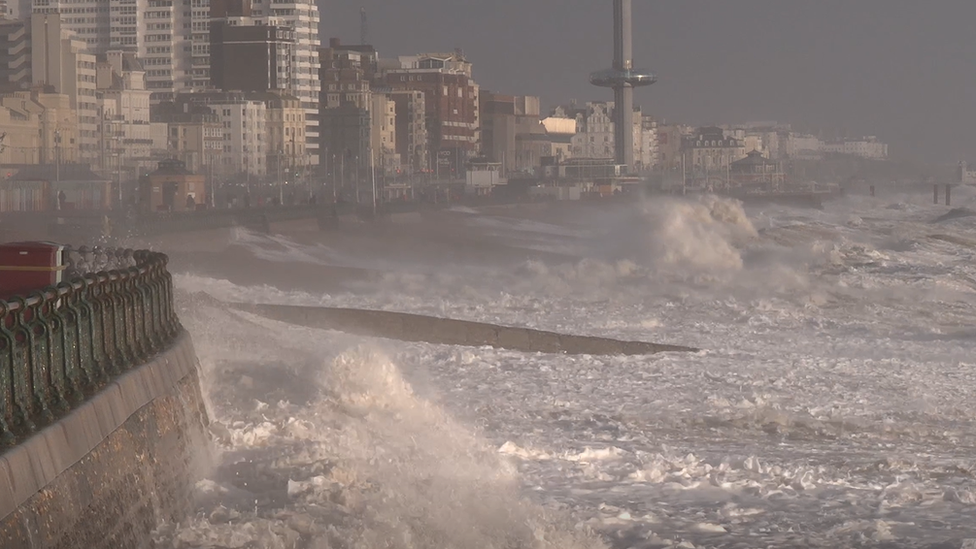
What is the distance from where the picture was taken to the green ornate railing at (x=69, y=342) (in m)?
6.49

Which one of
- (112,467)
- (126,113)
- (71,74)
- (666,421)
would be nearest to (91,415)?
(112,467)

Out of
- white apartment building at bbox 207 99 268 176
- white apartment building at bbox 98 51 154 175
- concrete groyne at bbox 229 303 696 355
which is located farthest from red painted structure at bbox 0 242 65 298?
white apartment building at bbox 207 99 268 176

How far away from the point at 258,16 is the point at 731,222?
111m

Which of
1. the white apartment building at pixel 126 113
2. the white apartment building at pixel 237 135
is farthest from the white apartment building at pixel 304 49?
the white apartment building at pixel 126 113

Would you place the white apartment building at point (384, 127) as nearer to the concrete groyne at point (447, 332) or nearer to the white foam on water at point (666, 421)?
the white foam on water at point (666, 421)

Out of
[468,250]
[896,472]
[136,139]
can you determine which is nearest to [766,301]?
[896,472]

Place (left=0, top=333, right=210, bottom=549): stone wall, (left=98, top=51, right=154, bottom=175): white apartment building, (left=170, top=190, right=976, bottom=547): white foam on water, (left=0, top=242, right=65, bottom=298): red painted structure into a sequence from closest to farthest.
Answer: (left=0, top=333, right=210, bottom=549): stone wall → (left=0, top=242, right=65, bottom=298): red painted structure → (left=170, top=190, right=976, bottom=547): white foam on water → (left=98, top=51, right=154, bottom=175): white apartment building

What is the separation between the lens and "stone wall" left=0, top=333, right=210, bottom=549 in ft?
19.7

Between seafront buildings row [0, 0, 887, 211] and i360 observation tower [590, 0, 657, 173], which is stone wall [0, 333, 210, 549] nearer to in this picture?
seafront buildings row [0, 0, 887, 211]

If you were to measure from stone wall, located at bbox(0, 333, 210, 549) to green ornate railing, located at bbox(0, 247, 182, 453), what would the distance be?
0.10 metres

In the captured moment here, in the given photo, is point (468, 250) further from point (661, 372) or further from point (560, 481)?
point (560, 481)

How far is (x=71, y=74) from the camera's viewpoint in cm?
10075

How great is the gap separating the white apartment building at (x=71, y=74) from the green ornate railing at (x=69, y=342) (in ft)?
282

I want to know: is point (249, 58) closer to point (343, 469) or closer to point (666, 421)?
point (666, 421)
